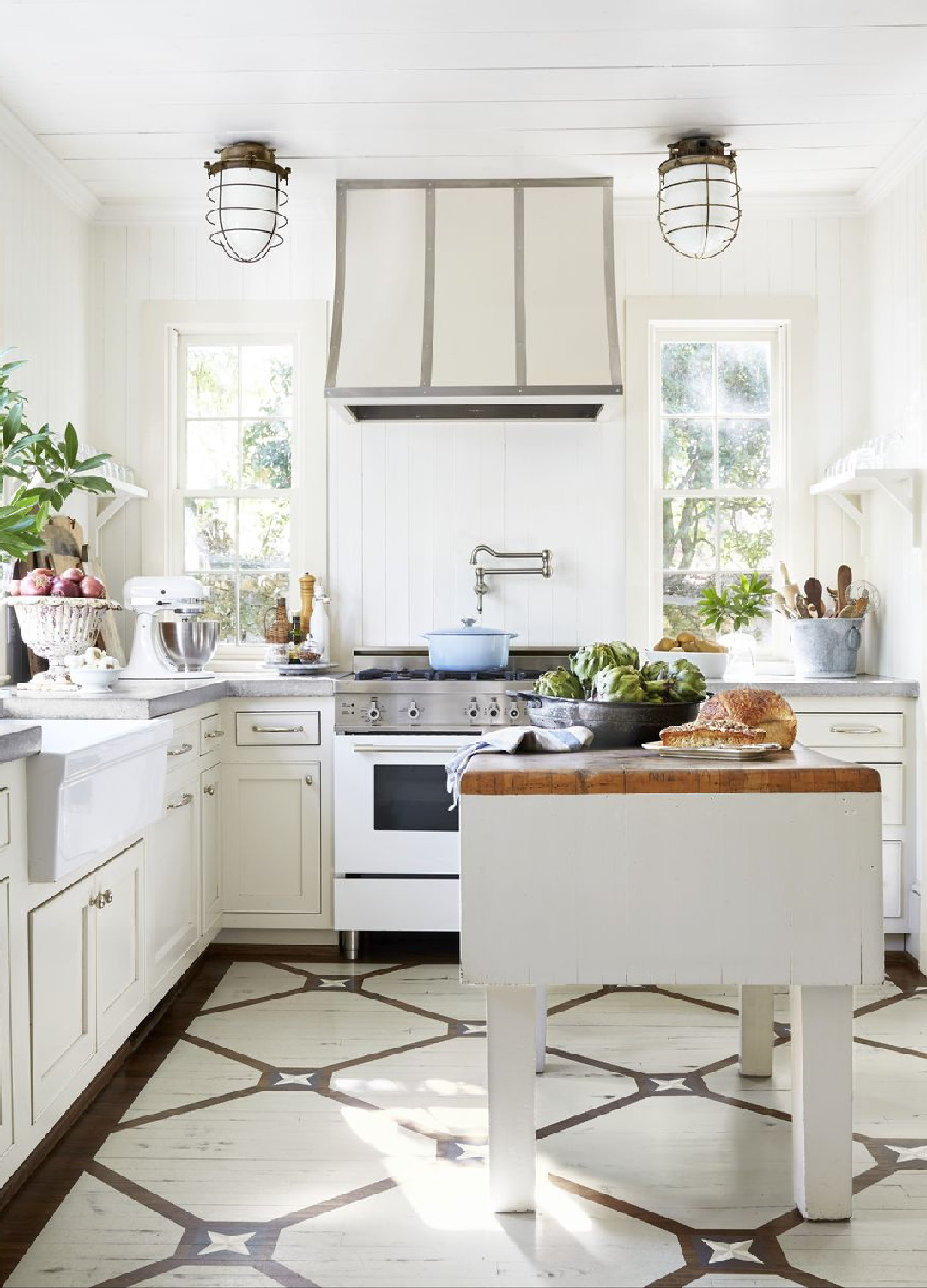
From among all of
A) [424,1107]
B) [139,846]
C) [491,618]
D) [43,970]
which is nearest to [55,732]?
[139,846]

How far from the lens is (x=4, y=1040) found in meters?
2.05

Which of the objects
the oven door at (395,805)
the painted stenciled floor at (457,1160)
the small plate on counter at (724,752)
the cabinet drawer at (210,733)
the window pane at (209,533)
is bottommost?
the painted stenciled floor at (457,1160)

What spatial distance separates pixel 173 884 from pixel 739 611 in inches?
86.9

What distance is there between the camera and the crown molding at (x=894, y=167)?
3.73m

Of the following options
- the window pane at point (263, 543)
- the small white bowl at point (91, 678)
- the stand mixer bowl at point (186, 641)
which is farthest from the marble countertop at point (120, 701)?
the window pane at point (263, 543)

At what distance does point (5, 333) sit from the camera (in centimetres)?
354

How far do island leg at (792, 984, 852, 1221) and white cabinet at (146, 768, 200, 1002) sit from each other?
168cm

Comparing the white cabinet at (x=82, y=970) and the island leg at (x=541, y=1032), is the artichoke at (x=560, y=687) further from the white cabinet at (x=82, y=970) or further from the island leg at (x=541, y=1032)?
the white cabinet at (x=82, y=970)

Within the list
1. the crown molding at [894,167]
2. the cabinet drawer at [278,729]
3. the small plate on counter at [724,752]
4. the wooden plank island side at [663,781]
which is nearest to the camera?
the wooden plank island side at [663,781]

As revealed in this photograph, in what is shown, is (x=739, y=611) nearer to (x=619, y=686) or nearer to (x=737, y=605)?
(x=737, y=605)

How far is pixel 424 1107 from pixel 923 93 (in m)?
3.20

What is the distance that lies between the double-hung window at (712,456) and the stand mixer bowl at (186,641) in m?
1.76

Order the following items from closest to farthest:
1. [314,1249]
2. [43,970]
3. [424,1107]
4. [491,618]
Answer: [314,1249] < [43,970] < [424,1107] < [491,618]

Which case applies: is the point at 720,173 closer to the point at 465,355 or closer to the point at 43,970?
the point at 465,355
